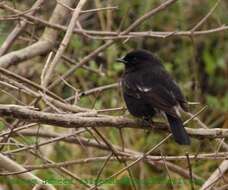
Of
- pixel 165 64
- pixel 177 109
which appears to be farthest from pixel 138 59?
pixel 165 64

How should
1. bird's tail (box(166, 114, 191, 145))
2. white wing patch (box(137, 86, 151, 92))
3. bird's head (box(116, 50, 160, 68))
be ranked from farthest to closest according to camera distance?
→ bird's head (box(116, 50, 160, 68)), white wing patch (box(137, 86, 151, 92)), bird's tail (box(166, 114, 191, 145))

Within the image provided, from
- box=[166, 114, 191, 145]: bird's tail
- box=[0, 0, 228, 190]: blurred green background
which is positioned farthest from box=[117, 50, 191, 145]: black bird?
box=[0, 0, 228, 190]: blurred green background

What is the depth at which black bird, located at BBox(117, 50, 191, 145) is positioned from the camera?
15.3 feet

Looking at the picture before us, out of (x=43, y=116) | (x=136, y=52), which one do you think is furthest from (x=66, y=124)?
(x=136, y=52)

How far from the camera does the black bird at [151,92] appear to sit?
15.3 feet

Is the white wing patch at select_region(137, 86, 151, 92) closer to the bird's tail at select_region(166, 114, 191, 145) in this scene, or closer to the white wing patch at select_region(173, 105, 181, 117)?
the white wing patch at select_region(173, 105, 181, 117)

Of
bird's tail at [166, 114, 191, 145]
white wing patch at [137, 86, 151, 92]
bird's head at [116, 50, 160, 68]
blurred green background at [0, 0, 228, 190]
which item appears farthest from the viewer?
blurred green background at [0, 0, 228, 190]

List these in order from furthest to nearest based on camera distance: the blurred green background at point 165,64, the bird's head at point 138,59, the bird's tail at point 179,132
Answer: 1. the blurred green background at point 165,64
2. the bird's head at point 138,59
3. the bird's tail at point 179,132

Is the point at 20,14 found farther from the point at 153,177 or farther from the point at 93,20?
the point at 93,20

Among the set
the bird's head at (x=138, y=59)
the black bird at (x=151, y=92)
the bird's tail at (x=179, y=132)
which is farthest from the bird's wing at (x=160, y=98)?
the bird's head at (x=138, y=59)

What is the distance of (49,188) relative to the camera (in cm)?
392

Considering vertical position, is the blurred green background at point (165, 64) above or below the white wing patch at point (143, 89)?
below

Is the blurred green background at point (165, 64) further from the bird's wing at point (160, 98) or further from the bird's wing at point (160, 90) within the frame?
the bird's wing at point (160, 98)

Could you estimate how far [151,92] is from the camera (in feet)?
15.8
